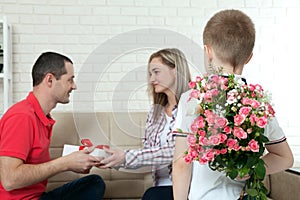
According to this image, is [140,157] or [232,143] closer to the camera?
[232,143]

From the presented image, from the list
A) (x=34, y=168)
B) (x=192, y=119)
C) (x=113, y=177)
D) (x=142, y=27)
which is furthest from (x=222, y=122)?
(x=142, y=27)

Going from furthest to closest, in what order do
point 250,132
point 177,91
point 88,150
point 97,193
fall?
point 97,193
point 88,150
point 177,91
point 250,132

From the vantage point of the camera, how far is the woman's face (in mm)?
2195

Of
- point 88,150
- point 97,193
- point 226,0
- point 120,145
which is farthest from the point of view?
point 226,0

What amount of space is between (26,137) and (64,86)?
1.45ft

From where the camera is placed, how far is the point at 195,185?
1.74 metres

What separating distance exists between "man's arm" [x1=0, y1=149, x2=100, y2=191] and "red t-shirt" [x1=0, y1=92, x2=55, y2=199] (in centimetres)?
5

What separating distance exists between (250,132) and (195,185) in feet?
1.15

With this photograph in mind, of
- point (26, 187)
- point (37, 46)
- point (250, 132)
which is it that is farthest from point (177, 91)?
point (37, 46)

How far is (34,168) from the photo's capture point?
99.3 inches

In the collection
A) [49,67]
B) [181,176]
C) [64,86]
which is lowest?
[181,176]

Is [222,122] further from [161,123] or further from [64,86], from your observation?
[64,86]

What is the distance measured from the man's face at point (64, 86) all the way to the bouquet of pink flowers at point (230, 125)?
1.40 meters

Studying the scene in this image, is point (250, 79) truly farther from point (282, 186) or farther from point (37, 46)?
point (37, 46)
